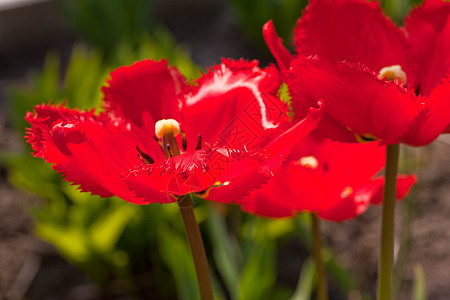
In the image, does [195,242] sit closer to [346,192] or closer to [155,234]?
[346,192]

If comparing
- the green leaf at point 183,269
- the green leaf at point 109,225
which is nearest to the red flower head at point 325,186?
the green leaf at point 183,269

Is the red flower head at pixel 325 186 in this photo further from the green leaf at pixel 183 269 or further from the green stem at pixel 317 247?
the green leaf at pixel 183 269

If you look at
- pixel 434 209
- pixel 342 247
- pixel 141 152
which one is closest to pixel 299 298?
pixel 141 152

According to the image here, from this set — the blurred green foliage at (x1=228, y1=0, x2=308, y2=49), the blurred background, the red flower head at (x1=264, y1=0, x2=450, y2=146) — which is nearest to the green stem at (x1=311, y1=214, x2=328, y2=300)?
the red flower head at (x1=264, y1=0, x2=450, y2=146)

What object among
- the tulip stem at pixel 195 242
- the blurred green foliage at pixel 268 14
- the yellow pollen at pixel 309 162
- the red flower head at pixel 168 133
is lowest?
the tulip stem at pixel 195 242

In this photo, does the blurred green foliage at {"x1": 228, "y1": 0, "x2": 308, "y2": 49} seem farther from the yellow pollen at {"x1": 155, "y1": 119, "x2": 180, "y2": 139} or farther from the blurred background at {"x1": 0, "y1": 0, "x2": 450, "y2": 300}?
the yellow pollen at {"x1": 155, "y1": 119, "x2": 180, "y2": 139}

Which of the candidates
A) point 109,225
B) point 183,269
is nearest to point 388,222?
point 183,269
